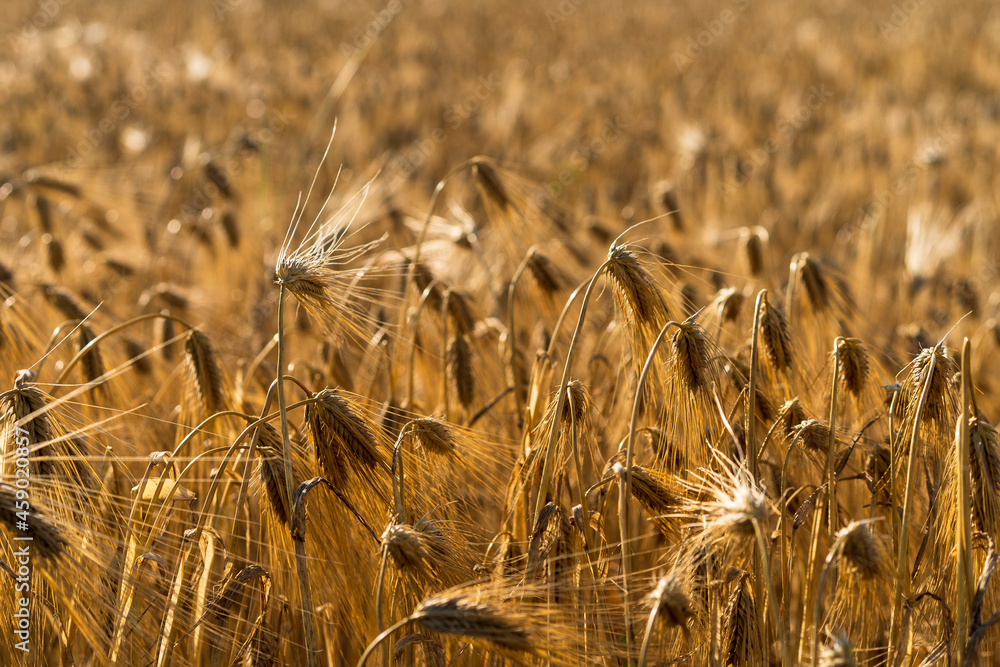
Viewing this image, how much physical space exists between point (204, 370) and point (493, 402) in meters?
0.60

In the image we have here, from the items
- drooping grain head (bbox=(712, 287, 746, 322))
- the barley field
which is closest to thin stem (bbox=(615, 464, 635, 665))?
the barley field

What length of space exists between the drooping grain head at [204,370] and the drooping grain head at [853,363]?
1217 millimetres

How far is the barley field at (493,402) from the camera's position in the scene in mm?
1166

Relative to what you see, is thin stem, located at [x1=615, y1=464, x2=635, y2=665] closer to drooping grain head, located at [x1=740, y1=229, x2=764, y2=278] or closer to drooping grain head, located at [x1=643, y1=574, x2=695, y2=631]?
drooping grain head, located at [x1=643, y1=574, x2=695, y2=631]

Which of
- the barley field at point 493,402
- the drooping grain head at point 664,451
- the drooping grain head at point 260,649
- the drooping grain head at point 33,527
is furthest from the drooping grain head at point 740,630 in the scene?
the drooping grain head at point 33,527

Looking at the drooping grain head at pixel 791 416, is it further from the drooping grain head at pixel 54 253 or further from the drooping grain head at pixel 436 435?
the drooping grain head at pixel 54 253

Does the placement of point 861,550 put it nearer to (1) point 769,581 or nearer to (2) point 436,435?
(1) point 769,581

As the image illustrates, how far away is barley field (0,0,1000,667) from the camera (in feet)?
3.83

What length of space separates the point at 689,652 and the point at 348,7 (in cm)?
1248

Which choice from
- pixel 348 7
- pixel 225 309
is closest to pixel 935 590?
pixel 225 309

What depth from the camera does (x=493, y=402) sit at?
169 centimetres

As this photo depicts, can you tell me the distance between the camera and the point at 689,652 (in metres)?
1.27

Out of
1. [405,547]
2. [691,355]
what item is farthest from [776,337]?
[405,547]

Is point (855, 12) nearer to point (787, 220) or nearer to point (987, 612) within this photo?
point (787, 220)
